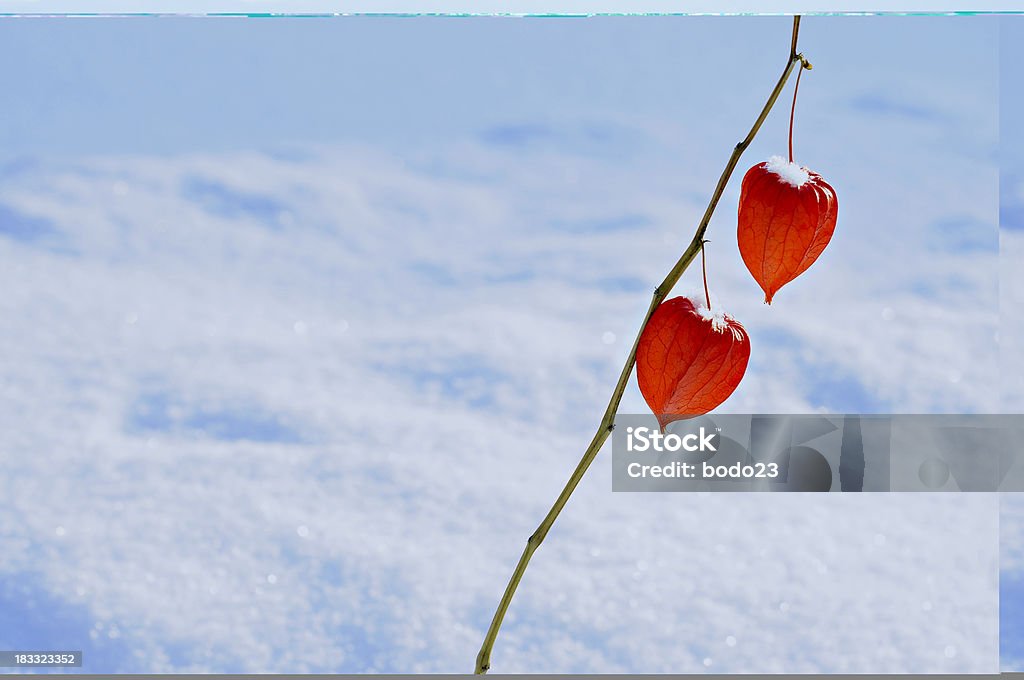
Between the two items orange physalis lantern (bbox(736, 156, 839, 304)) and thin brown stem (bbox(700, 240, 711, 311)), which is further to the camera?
thin brown stem (bbox(700, 240, 711, 311))

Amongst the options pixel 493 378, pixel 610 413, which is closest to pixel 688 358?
pixel 610 413

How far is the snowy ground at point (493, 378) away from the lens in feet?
4.59

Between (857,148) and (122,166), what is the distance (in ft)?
3.36

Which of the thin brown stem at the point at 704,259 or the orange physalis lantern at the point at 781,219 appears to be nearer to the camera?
the orange physalis lantern at the point at 781,219

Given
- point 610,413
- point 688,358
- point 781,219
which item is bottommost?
point 610,413

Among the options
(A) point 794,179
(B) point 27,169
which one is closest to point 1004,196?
(A) point 794,179

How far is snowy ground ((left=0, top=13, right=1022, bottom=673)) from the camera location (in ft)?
4.59

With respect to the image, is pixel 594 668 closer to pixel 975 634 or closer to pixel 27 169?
pixel 975 634

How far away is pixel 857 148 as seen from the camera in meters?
1.41

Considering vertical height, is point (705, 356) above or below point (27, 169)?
below

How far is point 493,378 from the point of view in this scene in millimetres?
1418

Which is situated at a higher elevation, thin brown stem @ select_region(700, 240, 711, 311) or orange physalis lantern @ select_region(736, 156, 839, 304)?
orange physalis lantern @ select_region(736, 156, 839, 304)

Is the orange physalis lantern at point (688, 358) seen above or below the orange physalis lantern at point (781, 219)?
below

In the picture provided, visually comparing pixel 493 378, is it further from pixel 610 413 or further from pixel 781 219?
pixel 781 219
